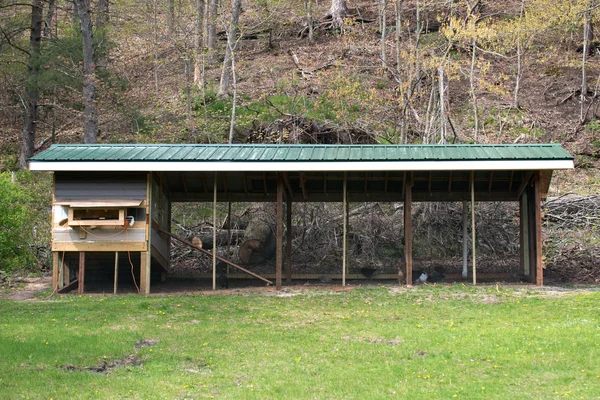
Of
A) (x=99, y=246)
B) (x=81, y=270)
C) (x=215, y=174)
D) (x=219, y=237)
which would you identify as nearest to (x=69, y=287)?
(x=81, y=270)

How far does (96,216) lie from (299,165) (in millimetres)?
4613

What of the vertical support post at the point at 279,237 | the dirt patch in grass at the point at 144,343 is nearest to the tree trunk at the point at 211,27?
the vertical support post at the point at 279,237

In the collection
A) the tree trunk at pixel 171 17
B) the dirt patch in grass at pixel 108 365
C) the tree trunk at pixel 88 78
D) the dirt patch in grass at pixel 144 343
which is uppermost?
the tree trunk at pixel 171 17

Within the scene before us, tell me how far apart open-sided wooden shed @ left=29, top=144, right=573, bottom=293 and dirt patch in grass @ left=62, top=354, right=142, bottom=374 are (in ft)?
19.3

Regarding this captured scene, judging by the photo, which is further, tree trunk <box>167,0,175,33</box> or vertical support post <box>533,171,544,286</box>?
tree trunk <box>167,0,175,33</box>

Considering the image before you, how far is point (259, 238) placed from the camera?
2034 centimetres

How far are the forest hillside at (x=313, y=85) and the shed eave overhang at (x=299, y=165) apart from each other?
599 centimetres

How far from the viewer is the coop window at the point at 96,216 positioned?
1533 centimetres

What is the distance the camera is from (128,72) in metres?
33.3

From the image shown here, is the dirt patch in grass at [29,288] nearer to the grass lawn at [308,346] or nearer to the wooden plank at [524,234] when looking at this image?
the grass lawn at [308,346]

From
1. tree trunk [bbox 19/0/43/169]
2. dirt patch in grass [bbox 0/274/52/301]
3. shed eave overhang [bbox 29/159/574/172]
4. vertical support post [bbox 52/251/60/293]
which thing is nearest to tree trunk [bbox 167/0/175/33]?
tree trunk [bbox 19/0/43/169]

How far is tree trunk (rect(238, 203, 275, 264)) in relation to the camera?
2025cm

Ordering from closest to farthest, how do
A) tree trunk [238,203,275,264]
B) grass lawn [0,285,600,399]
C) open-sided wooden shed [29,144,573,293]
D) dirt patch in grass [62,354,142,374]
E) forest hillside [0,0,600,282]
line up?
grass lawn [0,285,600,399] → dirt patch in grass [62,354,142,374] → open-sided wooden shed [29,144,573,293] → tree trunk [238,203,275,264] → forest hillside [0,0,600,282]

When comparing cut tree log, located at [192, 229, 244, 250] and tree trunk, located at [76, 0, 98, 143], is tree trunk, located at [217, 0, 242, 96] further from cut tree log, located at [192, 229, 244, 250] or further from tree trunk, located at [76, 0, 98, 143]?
cut tree log, located at [192, 229, 244, 250]
